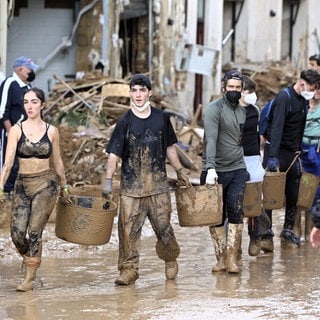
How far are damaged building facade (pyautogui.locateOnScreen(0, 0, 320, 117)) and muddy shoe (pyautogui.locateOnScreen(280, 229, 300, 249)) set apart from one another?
5713 millimetres

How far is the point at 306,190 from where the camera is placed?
1337cm

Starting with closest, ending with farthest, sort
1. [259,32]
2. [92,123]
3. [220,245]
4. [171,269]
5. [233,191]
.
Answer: [171,269]
[233,191]
[220,245]
[92,123]
[259,32]

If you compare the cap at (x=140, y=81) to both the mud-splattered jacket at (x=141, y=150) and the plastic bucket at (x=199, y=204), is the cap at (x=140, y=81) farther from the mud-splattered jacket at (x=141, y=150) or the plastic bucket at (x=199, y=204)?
the plastic bucket at (x=199, y=204)

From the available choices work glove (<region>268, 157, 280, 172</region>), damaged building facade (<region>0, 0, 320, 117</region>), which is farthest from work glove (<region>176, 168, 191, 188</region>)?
damaged building facade (<region>0, 0, 320, 117</region>)

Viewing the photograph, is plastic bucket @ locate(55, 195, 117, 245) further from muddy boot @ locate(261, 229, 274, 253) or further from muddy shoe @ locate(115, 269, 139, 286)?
muddy boot @ locate(261, 229, 274, 253)

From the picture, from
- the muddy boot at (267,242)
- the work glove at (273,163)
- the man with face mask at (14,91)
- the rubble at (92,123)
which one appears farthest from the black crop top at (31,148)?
the rubble at (92,123)

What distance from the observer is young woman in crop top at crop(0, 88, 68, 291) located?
408 inches

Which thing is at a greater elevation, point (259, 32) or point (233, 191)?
point (259, 32)

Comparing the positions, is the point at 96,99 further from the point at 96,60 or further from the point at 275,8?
the point at 275,8

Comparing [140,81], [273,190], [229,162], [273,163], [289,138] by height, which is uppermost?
[140,81]

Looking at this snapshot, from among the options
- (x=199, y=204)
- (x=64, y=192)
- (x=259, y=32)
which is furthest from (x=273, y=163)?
(x=259, y=32)

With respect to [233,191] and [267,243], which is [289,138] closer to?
[267,243]

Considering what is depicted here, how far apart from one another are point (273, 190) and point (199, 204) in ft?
5.87

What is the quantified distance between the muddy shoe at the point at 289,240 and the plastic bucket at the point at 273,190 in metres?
0.74
